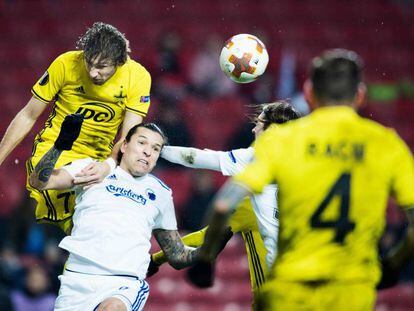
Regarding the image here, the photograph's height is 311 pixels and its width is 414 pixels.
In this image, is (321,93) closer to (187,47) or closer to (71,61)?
(71,61)

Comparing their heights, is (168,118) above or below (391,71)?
below

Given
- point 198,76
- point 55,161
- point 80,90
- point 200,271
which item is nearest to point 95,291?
point 55,161

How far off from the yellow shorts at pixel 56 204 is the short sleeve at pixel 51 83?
44 cm

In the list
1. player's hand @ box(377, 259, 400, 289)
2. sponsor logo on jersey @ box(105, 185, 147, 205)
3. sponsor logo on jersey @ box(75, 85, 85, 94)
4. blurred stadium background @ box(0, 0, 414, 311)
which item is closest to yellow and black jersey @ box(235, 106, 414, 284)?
player's hand @ box(377, 259, 400, 289)

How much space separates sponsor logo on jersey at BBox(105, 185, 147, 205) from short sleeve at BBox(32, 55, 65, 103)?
3.28ft

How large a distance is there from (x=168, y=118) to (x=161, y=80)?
133 cm

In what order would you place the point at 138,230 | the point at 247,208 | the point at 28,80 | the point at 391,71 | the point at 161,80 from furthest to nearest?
the point at 391,71 < the point at 28,80 < the point at 161,80 < the point at 247,208 < the point at 138,230

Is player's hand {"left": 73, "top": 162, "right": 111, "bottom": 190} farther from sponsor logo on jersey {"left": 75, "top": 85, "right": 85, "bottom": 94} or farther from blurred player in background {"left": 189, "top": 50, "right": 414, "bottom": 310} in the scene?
blurred player in background {"left": 189, "top": 50, "right": 414, "bottom": 310}

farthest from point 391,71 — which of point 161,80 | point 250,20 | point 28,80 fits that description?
point 28,80

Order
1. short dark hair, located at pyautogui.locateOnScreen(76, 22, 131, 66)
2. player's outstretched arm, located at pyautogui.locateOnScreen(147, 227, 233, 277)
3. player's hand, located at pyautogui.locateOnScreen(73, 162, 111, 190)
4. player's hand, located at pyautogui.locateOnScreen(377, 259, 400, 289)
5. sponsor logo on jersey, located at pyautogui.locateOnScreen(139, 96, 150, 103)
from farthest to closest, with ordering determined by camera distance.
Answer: sponsor logo on jersey, located at pyautogui.locateOnScreen(139, 96, 150, 103)
player's outstretched arm, located at pyautogui.locateOnScreen(147, 227, 233, 277)
short dark hair, located at pyautogui.locateOnScreen(76, 22, 131, 66)
player's hand, located at pyautogui.locateOnScreen(73, 162, 111, 190)
player's hand, located at pyautogui.locateOnScreen(377, 259, 400, 289)

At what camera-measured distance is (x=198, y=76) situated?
13.4m

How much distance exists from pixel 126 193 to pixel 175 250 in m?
0.49

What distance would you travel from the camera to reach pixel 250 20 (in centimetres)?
1498

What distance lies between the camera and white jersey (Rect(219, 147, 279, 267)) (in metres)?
5.93
